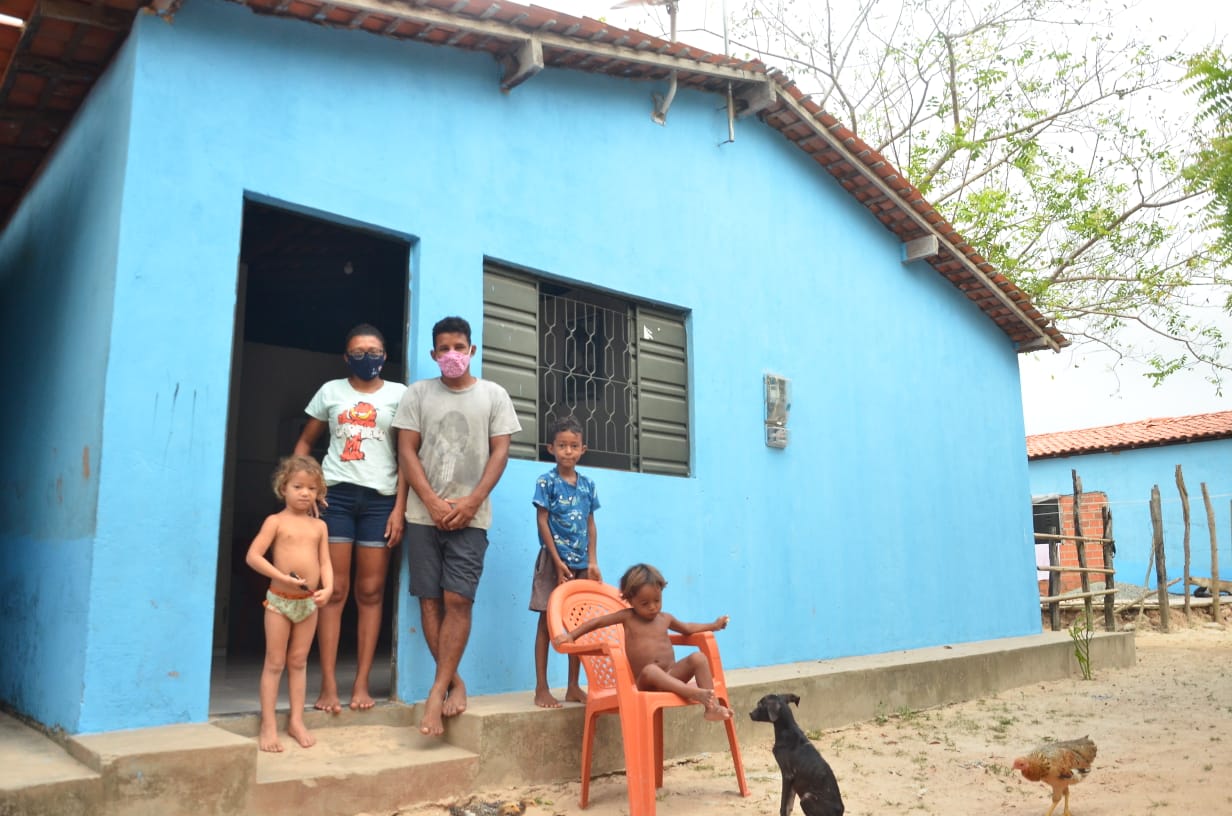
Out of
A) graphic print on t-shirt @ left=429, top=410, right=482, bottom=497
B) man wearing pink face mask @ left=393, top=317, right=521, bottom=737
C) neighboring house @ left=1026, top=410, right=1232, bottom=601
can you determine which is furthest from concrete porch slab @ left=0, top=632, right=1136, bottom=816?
neighboring house @ left=1026, top=410, right=1232, bottom=601

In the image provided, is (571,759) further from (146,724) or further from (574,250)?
(574,250)

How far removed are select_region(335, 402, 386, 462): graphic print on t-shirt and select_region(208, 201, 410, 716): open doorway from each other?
6.53 ft

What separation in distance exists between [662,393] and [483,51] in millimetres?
2319

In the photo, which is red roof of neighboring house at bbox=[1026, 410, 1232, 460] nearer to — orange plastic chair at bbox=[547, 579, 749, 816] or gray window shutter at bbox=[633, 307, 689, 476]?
gray window shutter at bbox=[633, 307, 689, 476]

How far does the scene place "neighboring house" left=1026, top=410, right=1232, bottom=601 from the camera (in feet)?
58.4

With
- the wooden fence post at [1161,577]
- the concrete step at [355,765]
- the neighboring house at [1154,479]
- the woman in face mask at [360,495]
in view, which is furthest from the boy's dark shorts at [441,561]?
the neighboring house at [1154,479]

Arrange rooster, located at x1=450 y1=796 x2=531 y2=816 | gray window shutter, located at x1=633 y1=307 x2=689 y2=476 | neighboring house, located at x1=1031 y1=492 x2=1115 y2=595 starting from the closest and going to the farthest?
rooster, located at x1=450 y1=796 x2=531 y2=816 → gray window shutter, located at x1=633 y1=307 x2=689 y2=476 → neighboring house, located at x1=1031 y1=492 x2=1115 y2=595

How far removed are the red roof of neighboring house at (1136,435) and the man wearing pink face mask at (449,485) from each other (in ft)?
51.4

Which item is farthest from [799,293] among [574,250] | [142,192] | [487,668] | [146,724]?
[146,724]

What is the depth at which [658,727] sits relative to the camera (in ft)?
14.4

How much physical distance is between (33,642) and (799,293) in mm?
5476

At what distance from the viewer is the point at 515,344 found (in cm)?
559

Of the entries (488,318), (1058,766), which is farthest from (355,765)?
(1058,766)

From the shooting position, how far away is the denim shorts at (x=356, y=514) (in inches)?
177
